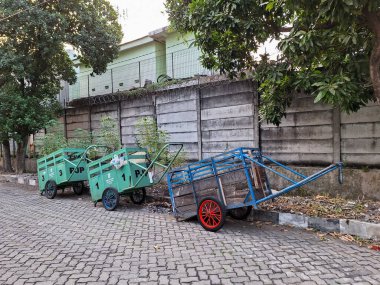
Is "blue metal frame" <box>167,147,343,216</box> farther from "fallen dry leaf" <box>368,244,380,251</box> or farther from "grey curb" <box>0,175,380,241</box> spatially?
"fallen dry leaf" <box>368,244,380,251</box>

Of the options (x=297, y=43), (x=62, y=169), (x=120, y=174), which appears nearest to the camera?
(x=297, y=43)

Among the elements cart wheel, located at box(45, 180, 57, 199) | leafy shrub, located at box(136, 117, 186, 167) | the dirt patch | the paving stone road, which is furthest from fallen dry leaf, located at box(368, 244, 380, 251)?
cart wheel, located at box(45, 180, 57, 199)

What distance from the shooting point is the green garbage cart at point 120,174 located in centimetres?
738

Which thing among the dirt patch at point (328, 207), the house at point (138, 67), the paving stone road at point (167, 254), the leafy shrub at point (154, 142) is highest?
the house at point (138, 67)

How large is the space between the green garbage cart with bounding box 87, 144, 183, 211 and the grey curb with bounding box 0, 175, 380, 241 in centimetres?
229

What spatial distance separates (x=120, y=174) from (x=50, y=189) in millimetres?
3054

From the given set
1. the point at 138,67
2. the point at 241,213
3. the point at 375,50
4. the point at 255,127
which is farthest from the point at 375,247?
the point at 138,67

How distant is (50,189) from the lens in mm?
9328

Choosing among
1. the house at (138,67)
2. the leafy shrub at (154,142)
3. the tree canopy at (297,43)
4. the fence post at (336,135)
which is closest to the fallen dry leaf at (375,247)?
the tree canopy at (297,43)

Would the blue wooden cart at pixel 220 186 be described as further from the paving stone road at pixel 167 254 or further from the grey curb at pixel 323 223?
the grey curb at pixel 323 223

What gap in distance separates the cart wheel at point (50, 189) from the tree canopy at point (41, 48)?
3366 mm

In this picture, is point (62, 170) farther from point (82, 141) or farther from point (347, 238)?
point (347, 238)

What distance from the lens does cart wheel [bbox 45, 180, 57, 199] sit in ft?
30.2

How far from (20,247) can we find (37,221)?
5.54ft
